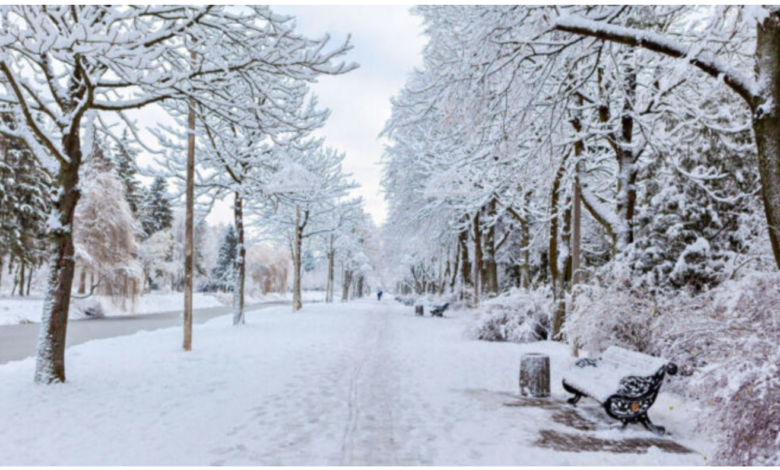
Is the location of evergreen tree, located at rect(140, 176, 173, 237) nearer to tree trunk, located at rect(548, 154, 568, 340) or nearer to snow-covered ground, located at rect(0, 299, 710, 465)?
snow-covered ground, located at rect(0, 299, 710, 465)

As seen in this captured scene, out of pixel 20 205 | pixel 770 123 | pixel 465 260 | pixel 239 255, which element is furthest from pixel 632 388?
pixel 20 205

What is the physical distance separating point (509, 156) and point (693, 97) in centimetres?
489

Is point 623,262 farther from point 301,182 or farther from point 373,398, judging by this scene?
point 301,182

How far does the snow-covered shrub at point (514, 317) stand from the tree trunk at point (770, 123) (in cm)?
1002

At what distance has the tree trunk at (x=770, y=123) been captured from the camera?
437cm

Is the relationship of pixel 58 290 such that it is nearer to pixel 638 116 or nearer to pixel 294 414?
pixel 294 414

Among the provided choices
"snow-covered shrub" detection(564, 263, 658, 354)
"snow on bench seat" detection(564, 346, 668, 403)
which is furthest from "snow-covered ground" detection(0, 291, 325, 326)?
"snow on bench seat" detection(564, 346, 668, 403)

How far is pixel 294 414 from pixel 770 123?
5864 mm

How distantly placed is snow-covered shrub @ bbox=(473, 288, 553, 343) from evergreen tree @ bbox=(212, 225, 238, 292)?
4765 cm

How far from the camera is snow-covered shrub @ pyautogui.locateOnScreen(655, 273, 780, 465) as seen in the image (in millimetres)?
3588

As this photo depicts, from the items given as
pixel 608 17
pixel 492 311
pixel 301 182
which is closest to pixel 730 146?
pixel 608 17

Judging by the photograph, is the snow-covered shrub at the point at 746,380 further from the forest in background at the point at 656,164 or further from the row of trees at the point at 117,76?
the row of trees at the point at 117,76

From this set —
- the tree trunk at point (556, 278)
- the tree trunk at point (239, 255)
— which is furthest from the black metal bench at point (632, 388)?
the tree trunk at point (239, 255)

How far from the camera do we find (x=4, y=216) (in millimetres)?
27844
